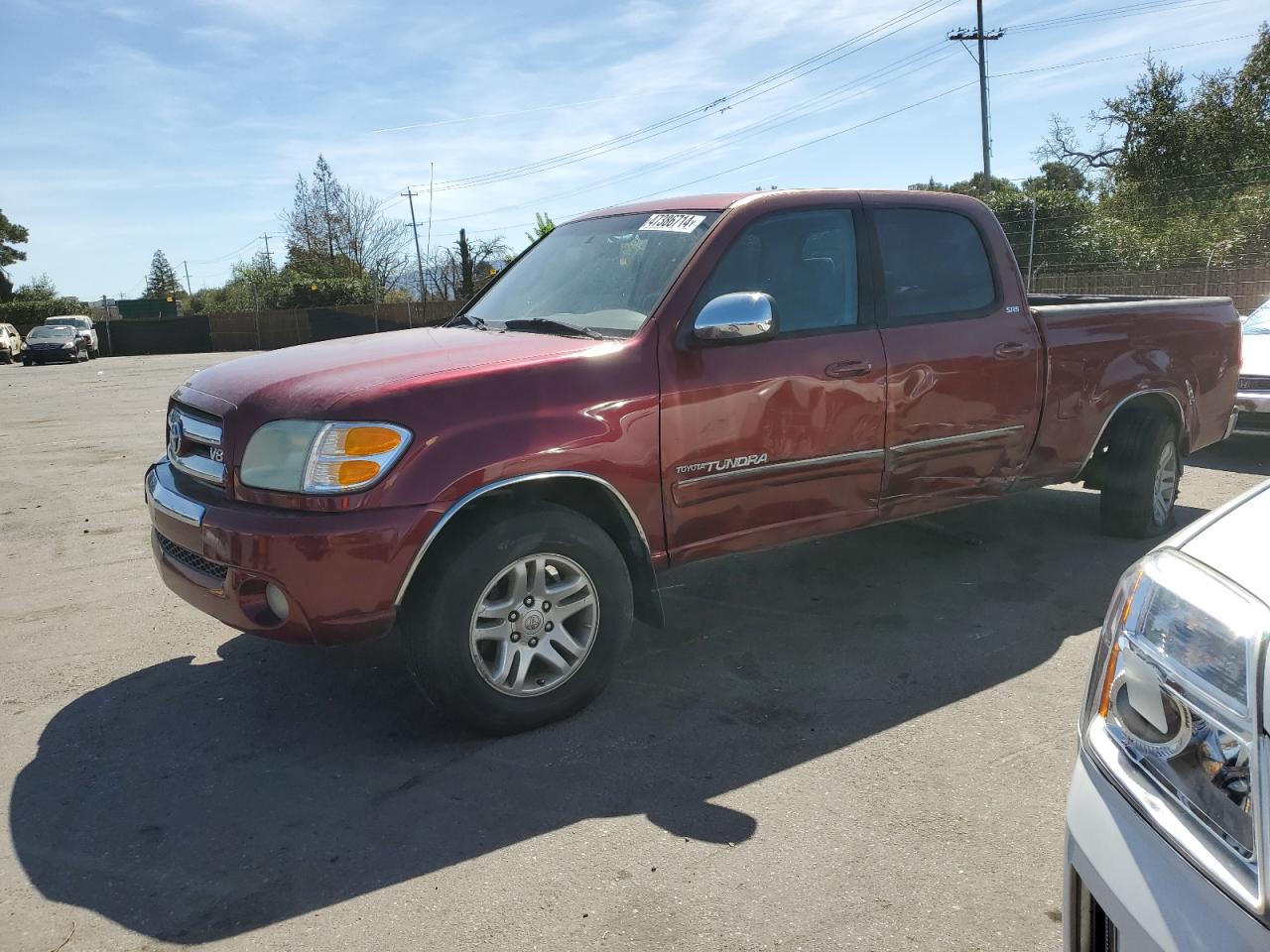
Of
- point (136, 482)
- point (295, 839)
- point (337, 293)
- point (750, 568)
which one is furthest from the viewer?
point (337, 293)

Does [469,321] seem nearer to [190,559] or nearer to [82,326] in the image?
[190,559]

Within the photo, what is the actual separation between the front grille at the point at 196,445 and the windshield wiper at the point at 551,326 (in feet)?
4.25

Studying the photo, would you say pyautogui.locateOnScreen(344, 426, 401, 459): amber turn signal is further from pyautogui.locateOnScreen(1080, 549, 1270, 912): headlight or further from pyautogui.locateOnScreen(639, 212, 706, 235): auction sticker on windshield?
pyautogui.locateOnScreen(1080, 549, 1270, 912): headlight

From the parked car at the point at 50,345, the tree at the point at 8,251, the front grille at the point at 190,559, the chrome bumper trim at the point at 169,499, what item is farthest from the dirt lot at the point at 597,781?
the tree at the point at 8,251

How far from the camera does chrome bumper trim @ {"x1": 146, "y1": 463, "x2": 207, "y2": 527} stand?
3416 mm

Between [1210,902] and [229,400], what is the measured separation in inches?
125

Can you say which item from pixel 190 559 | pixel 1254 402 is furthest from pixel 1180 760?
pixel 1254 402

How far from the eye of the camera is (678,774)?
3.24 meters

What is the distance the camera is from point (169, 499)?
11.9 ft

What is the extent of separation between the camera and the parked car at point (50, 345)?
115ft

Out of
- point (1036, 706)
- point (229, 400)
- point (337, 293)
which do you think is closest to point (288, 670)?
point (229, 400)

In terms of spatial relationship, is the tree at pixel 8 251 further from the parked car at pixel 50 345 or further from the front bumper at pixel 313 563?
the front bumper at pixel 313 563

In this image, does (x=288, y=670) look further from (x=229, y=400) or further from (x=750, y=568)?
(x=750, y=568)

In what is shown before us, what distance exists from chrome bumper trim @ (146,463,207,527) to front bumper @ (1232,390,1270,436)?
775cm
